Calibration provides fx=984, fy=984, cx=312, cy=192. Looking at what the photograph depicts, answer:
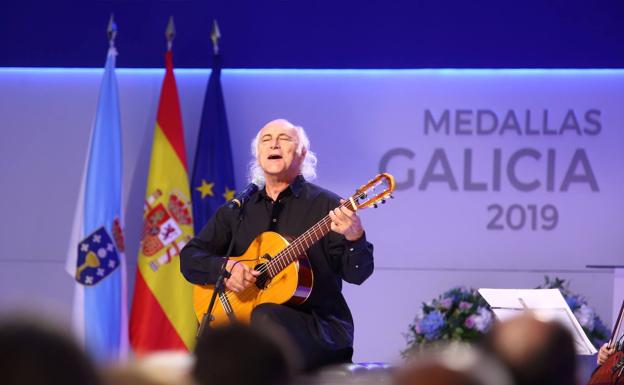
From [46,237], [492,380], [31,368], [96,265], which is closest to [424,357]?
[492,380]

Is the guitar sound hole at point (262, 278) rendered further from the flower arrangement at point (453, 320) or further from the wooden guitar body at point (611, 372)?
the flower arrangement at point (453, 320)

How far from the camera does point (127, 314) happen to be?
6.66m

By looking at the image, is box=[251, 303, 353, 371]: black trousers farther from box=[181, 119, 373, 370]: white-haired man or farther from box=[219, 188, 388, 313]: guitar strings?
box=[219, 188, 388, 313]: guitar strings

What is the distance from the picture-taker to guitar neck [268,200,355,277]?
4.23 m

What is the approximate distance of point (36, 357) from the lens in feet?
3.14

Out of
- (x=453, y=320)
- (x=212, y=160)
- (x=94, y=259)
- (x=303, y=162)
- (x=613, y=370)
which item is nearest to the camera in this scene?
(x=613, y=370)

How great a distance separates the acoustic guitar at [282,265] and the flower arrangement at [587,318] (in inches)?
85.2

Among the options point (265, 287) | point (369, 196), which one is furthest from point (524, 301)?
point (265, 287)

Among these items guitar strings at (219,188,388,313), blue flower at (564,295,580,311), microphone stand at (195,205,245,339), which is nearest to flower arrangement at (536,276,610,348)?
blue flower at (564,295,580,311)

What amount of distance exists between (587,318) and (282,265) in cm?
247

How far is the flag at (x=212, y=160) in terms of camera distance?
6566mm

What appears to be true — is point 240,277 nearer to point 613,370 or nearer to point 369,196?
A: point 369,196
